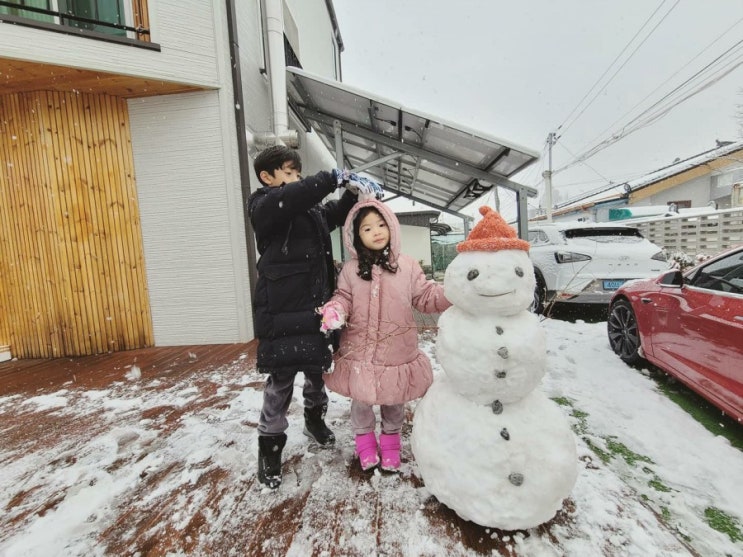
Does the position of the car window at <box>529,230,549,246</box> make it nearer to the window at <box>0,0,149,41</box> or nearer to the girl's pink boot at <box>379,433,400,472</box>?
the girl's pink boot at <box>379,433,400,472</box>

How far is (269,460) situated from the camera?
6.20ft

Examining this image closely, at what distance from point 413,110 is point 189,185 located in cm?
321

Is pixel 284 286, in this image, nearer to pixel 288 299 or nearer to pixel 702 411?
pixel 288 299

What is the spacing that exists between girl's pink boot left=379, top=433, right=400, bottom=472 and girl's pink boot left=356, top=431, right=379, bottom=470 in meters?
0.05

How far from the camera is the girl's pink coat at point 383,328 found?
1.82 m

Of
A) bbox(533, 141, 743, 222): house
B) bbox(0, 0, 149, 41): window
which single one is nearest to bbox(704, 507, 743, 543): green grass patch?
bbox(0, 0, 149, 41): window

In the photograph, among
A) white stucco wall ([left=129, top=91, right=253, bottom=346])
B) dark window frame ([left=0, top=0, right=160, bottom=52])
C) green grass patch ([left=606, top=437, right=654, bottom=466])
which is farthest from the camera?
white stucco wall ([left=129, top=91, right=253, bottom=346])

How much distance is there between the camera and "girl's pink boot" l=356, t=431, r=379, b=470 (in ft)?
6.41

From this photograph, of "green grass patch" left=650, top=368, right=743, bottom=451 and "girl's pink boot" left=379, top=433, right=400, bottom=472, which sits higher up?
"girl's pink boot" left=379, top=433, right=400, bottom=472

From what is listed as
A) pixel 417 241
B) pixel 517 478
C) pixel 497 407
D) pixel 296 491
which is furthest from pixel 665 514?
pixel 417 241

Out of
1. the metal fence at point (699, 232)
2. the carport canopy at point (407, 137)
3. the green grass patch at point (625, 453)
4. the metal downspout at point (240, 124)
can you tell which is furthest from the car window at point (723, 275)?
the metal fence at point (699, 232)

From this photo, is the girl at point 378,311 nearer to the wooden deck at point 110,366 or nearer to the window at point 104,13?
the wooden deck at point 110,366

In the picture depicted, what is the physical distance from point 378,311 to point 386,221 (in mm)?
476

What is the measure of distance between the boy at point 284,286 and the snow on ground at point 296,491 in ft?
1.07
